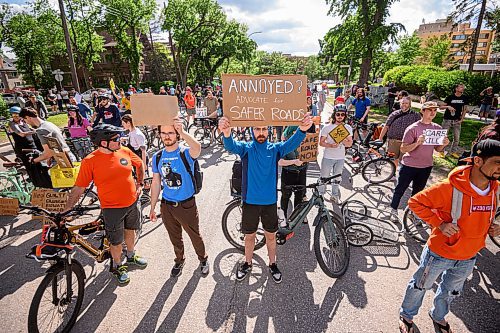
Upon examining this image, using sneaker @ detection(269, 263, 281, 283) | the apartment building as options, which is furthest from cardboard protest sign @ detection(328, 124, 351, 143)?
the apartment building

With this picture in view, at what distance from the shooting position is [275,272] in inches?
146

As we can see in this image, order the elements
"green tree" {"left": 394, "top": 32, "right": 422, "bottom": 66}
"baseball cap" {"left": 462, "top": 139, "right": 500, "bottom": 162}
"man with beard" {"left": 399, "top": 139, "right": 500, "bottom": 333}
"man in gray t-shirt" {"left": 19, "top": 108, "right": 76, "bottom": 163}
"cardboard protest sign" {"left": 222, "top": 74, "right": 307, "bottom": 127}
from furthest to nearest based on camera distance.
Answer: "green tree" {"left": 394, "top": 32, "right": 422, "bottom": 66} < "man in gray t-shirt" {"left": 19, "top": 108, "right": 76, "bottom": 163} < "cardboard protest sign" {"left": 222, "top": 74, "right": 307, "bottom": 127} < "man with beard" {"left": 399, "top": 139, "right": 500, "bottom": 333} < "baseball cap" {"left": 462, "top": 139, "right": 500, "bottom": 162}

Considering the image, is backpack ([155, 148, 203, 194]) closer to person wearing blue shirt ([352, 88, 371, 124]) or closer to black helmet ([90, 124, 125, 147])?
black helmet ([90, 124, 125, 147])

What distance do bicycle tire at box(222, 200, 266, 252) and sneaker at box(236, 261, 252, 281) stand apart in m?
0.48

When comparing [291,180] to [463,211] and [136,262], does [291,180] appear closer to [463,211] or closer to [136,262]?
[463,211]

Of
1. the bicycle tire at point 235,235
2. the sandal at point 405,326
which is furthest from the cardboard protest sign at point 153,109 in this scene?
the sandal at point 405,326

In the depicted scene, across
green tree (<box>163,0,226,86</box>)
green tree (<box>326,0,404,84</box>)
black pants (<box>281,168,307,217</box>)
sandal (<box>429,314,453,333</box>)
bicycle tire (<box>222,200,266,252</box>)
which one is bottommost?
sandal (<box>429,314,453,333</box>)

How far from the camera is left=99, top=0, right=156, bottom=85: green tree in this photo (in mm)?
32312

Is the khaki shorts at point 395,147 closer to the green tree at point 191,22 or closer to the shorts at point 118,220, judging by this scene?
the shorts at point 118,220

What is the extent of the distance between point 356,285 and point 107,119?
25.0 feet

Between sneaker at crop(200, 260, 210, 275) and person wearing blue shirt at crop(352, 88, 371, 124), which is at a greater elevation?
person wearing blue shirt at crop(352, 88, 371, 124)

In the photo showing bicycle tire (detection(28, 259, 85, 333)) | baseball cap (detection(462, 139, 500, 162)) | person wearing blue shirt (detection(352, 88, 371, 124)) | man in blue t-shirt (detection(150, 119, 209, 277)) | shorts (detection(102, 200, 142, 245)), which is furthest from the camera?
person wearing blue shirt (detection(352, 88, 371, 124))

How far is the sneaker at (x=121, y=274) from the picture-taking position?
3.66 metres

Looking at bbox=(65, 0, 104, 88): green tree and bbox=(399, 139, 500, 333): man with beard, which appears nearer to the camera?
bbox=(399, 139, 500, 333): man with beard
